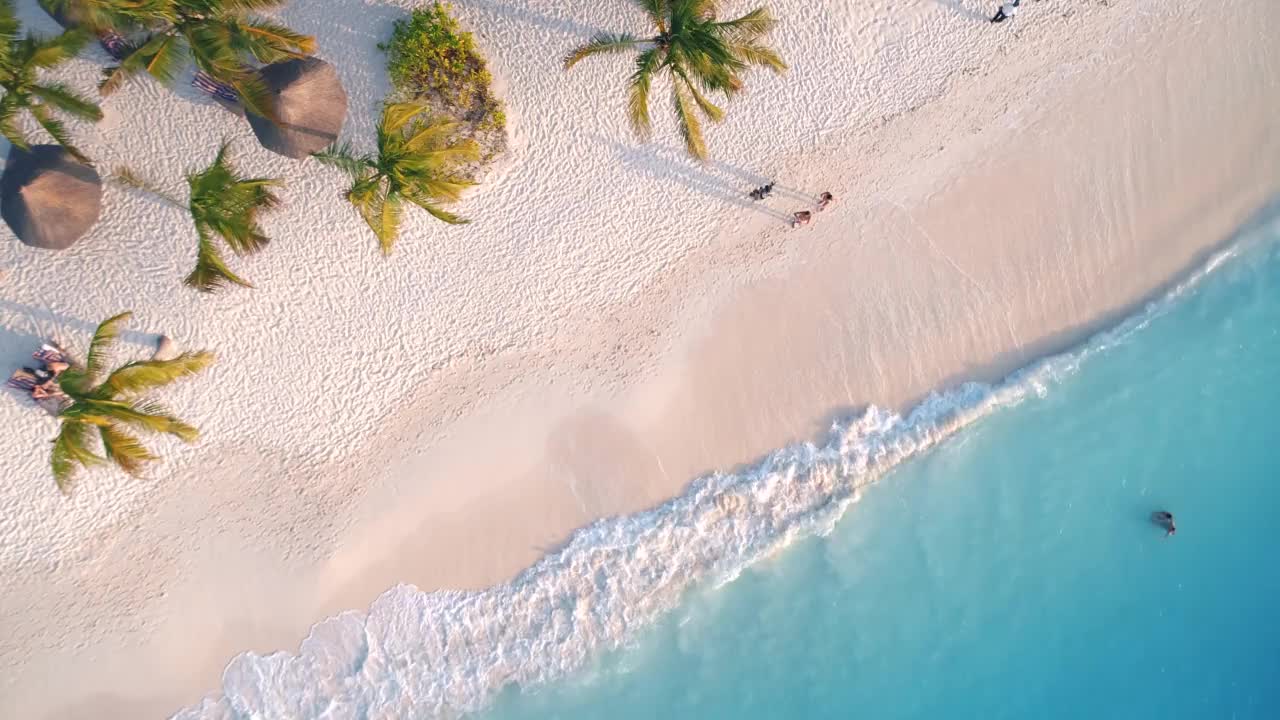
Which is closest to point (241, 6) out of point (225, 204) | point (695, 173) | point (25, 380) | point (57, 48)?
point (57, 48)

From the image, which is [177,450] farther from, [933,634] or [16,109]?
[933,634]

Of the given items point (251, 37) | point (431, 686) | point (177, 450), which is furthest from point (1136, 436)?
point (177, 450)

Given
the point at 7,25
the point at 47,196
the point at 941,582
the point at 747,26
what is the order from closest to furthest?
the point at 7,25 → the point at 47,196 → the point at 747,26 → the point at 941,582

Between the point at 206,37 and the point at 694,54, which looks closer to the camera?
the point at 206,37

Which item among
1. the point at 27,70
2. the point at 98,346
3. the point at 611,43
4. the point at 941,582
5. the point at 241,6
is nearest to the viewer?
the point at 27,70

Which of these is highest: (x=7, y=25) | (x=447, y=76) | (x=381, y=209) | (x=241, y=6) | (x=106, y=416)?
(x=7, y=25)

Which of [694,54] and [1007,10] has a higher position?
[1007,10]

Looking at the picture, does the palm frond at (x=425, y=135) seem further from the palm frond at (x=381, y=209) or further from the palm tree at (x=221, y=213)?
the palm tree at (x=221, y=213)

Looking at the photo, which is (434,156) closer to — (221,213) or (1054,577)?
(221,213)
